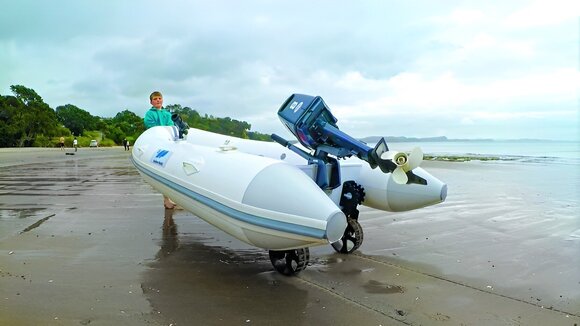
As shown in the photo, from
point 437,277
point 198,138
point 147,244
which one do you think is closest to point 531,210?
point 437,277

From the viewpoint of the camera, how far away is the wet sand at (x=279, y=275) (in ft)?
12.7

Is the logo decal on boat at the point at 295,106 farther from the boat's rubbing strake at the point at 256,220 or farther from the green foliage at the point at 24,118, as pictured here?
the green foliage at the point at 24,118

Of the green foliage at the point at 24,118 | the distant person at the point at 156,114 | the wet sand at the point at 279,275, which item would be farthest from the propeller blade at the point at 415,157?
the green foliage at the point at 24,118

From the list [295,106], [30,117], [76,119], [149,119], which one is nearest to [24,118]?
[30,117]

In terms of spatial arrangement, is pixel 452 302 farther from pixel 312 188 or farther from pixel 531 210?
pixel 531 210

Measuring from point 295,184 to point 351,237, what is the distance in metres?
1.98

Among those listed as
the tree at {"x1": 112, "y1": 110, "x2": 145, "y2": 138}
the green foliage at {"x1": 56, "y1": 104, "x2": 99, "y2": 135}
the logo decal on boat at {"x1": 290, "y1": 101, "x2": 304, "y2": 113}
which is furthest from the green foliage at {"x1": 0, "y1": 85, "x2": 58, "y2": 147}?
the logo decal on boat at {"x1": 290, "y1": 101, "x2": 304, "y2": 113}

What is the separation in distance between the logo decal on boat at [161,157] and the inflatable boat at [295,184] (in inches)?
0.8

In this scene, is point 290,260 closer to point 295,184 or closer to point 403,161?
point 295,184

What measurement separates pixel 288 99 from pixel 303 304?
251cm

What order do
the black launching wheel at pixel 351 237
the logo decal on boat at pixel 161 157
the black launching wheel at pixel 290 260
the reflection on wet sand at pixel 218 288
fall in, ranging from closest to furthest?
1. the reflection on wet sand at pixel 218 288
2. the black launching wheel at pixel 290 260
3. the black launching wheel at pixel 351 237
4. the logo decal on boat at pixel 161 157

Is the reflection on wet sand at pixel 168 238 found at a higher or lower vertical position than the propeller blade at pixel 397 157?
lower

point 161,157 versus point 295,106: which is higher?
point 295,106

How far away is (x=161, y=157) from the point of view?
22.3 feet
